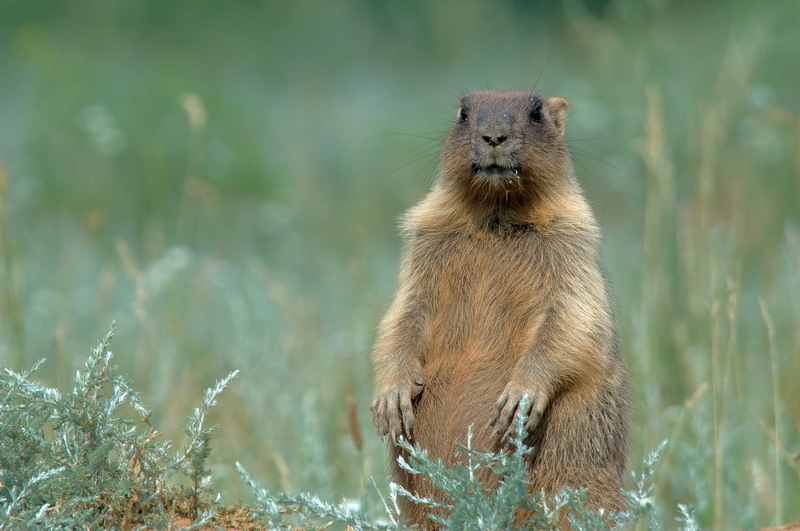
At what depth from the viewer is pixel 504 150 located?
4.52 metres

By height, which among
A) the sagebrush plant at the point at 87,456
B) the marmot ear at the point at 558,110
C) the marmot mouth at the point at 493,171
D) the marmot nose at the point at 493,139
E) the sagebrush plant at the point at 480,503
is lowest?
the sagebrush plant at the point at 480,503

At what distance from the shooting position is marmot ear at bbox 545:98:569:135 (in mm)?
5258

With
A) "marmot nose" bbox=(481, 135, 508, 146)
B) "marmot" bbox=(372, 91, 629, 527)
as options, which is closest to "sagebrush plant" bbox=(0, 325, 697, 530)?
"marmot" bbox=(372, 91, 629, 527)

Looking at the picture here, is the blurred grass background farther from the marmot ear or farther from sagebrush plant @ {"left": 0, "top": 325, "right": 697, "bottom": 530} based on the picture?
sagebrush plant @ {"left": 0, "top": 325, "right": 697, "bottom": 530}

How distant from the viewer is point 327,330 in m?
9.23

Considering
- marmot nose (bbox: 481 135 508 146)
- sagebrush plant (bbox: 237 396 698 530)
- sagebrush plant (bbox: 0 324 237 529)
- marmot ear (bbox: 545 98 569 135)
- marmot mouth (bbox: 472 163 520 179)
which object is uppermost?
marmot ear (bbox: 545 98 569 135)

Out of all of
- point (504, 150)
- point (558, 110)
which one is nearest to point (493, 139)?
point (504, 150)

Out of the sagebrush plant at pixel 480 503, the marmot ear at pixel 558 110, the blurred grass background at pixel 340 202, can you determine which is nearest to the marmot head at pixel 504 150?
the marmot ear at pixel 558 110

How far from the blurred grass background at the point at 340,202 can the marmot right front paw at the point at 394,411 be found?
29 cm

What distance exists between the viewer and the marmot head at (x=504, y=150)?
450 centimetres

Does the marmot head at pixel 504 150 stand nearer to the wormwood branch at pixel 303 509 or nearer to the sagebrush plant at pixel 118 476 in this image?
the sagebrush plant at pixel 118 476

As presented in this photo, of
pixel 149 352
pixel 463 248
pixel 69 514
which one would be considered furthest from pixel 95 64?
pixel 69 514

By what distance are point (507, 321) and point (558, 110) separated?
1.46m

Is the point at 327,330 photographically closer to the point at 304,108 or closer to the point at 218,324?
the point at 218,324
